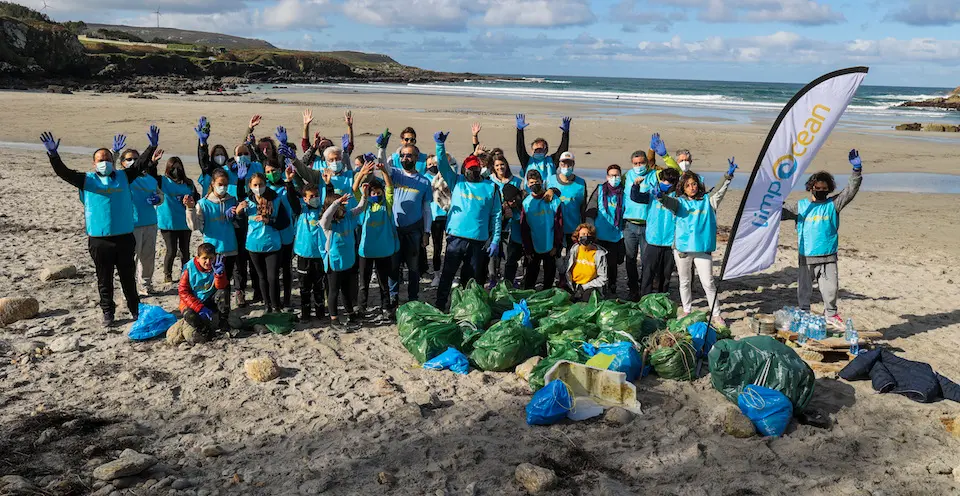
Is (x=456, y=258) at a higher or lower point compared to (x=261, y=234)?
lower

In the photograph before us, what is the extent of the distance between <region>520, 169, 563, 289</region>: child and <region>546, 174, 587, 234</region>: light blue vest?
188mm

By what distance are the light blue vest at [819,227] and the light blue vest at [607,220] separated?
2011 mm

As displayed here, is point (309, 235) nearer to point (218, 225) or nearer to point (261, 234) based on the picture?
point (261, 234)

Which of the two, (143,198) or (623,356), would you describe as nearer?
(623,356)

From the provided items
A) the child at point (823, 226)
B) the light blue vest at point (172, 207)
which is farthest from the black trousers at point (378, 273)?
the child at point (823, 226)

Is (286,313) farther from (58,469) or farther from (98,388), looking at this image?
(58,469)

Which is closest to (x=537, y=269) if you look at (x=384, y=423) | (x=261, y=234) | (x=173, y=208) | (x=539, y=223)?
(x=539, y=223)

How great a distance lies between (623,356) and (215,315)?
383cm

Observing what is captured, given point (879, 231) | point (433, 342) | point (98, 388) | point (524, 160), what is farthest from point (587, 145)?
point (98, 388)

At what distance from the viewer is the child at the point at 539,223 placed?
768cm

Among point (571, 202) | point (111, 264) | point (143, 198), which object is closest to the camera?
point (111, 264)

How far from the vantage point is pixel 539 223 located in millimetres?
7699

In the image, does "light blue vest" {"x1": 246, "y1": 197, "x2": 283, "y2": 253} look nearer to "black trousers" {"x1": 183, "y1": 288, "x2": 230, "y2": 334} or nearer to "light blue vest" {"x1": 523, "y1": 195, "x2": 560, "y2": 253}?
"black trousers" {"x1": 183, "y1": 288, "x2": 230, "y2": 334}

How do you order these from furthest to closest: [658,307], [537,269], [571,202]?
1. [571,202]
2. [537,269]
3. [658,307]
